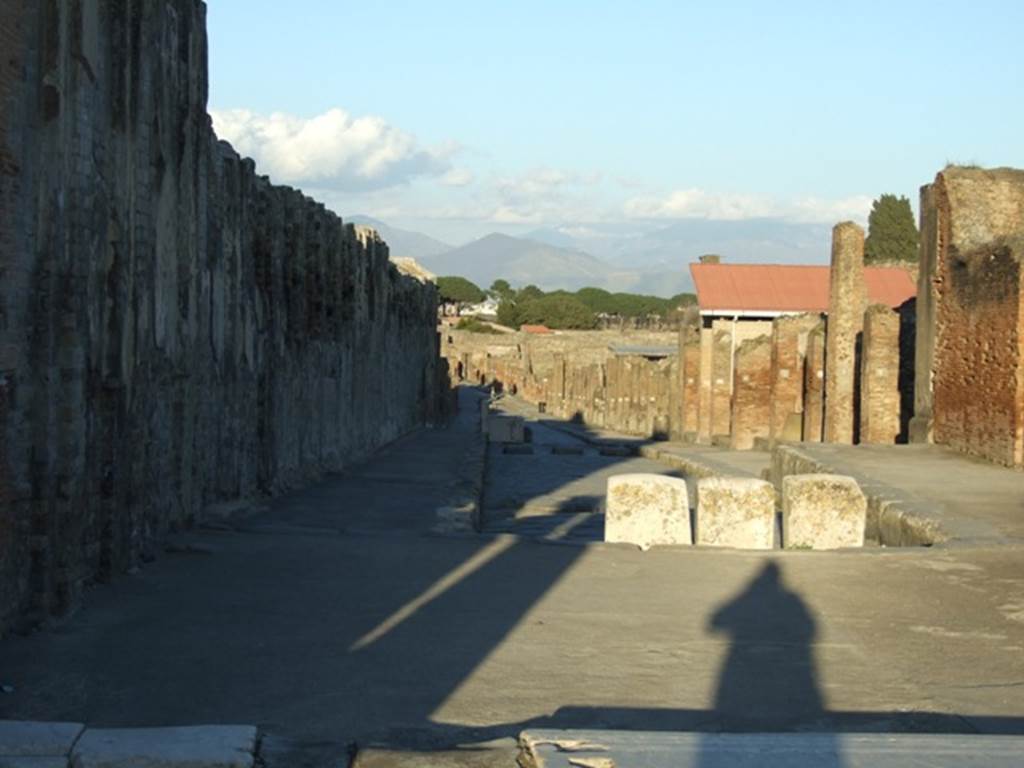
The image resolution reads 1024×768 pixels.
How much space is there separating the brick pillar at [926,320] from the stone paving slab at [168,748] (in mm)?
18336

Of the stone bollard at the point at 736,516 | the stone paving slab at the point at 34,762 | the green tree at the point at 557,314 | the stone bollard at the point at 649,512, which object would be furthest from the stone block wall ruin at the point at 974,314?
the green tree at the point at 557,314

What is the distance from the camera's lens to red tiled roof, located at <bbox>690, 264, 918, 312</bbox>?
42.6 meters

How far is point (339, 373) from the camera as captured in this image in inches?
720

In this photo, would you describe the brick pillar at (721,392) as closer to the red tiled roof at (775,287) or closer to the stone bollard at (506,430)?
the stone bollard at (506,430)

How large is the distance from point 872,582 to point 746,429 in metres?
23.2

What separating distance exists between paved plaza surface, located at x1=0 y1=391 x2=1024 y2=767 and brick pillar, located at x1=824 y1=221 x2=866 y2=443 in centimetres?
1679

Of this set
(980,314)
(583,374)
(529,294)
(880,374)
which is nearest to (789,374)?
(880,374)

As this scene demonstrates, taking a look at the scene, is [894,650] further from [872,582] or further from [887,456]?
[887,456]

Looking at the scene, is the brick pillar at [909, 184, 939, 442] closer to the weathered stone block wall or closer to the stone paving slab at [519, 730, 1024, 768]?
the weathered stone block wall

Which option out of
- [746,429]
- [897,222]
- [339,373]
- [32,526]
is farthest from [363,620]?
[897,222]

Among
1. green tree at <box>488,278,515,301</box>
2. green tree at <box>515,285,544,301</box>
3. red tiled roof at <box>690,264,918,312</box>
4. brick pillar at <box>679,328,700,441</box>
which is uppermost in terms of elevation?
green tree at <box>488,278,515,301</box>

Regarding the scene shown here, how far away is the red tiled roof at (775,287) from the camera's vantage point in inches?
1676

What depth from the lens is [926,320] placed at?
71.7ft

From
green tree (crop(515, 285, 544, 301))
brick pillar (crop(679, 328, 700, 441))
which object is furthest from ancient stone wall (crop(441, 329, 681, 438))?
green tree (crop(515, 285, 544, 301))
